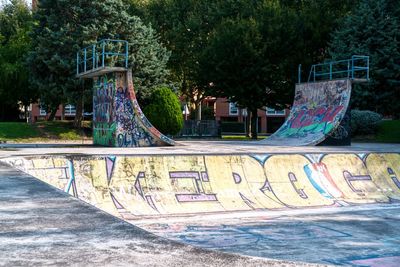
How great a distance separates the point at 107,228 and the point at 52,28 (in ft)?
96.1

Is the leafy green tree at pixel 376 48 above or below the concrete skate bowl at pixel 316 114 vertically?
above

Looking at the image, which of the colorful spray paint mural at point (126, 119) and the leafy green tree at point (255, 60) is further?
the leafy green tree at point (255, 60)

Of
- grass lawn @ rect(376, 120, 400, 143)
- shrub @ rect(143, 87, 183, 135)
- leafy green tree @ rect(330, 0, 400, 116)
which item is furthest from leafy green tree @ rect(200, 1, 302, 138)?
grass lawn @ rect(376, 120, 400, 143)

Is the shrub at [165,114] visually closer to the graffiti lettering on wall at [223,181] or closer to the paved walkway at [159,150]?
the paved walkway at [159,150]

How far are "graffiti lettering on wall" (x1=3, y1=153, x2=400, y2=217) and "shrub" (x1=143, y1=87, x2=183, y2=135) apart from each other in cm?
1433

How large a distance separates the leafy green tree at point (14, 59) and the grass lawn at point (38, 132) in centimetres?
373

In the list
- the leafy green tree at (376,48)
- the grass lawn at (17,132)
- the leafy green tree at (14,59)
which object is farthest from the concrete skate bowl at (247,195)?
the leafy green tree at (14,59)

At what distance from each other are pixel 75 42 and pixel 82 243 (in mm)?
27849

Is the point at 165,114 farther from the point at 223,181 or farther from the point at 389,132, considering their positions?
the point at 223,181

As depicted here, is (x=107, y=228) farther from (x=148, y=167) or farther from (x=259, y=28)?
(x=259, y=28)

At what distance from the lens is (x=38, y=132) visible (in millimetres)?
30203

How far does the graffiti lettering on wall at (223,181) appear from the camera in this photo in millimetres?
13047

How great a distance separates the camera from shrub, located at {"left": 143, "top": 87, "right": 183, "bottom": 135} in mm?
29391

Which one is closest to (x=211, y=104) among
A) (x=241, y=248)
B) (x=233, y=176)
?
(x=233, y=176)
